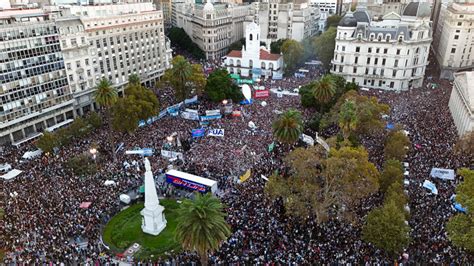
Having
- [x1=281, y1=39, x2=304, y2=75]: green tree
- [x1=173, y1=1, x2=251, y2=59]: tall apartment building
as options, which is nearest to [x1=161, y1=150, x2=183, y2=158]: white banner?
[x1=281, y1=39, x2=304, y2=75]: green tree

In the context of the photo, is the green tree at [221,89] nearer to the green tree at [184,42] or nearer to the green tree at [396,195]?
the green tree at [396,195]

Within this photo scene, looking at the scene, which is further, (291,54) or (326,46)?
(291,54)

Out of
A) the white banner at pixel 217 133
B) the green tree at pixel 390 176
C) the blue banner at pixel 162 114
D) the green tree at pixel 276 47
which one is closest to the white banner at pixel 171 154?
the white banner at pixel 217 133

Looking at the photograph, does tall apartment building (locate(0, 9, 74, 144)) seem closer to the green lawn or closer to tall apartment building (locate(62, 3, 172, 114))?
tall apartment building (locate(62, 3, 172, 114))

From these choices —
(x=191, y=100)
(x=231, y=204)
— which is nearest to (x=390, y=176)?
(x=231, y=204)

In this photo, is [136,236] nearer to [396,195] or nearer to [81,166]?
[81,166]

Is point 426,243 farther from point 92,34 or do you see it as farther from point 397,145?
point 92,34
